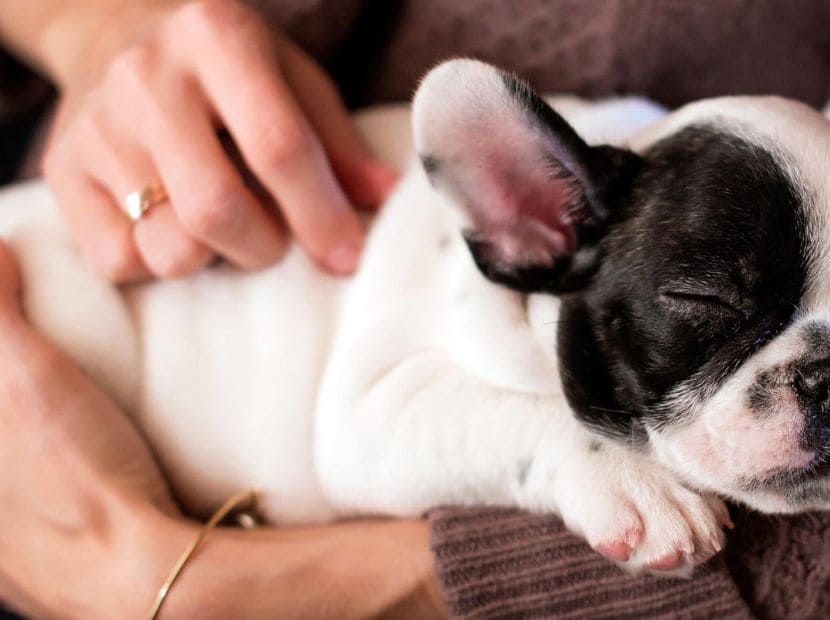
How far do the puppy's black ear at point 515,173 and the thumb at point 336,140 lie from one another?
0.37 metres

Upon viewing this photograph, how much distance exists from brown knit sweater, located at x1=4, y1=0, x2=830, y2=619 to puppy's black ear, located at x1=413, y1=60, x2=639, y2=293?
0.35 metres

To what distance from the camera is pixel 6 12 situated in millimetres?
1688

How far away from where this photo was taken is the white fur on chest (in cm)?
109

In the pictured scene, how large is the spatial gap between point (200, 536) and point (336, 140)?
69cm

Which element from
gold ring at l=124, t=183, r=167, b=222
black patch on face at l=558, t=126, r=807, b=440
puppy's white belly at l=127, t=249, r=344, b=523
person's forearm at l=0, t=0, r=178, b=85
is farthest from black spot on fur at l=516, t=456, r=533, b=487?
person's forearm at l=0, t=0, r=178, b=85

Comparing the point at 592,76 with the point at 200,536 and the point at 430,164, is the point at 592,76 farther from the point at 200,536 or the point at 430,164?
the point at 200,536

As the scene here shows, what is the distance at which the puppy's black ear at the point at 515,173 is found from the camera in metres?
0.89

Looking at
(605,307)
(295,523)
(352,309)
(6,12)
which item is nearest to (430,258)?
(352,309)

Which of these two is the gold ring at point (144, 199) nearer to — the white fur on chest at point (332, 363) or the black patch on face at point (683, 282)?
the white fur on chest at point (332, 363)

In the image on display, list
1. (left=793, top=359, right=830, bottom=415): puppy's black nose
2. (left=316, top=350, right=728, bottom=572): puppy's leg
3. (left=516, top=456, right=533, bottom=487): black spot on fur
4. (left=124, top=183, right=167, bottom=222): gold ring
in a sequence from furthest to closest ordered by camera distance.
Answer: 1. (left=124, top=183, right=167, bottom=222): gold ring
2. (left=516, top=456, right=533, bottom=487): black spot on fur
3. (left=316, top=350, right=728, bottom=572): puppy's leg
4. (left=793, top=359, right=830, bottom=415): puppy's black nose

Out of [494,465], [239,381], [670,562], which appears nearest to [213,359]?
[239,381]

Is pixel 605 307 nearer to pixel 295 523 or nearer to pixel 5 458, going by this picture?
pixel 295 523

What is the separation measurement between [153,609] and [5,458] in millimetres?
340

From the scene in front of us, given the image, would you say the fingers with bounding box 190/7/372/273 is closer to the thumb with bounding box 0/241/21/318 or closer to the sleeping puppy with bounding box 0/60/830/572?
the sleeping puppy with bounding box 0/60/830/572
